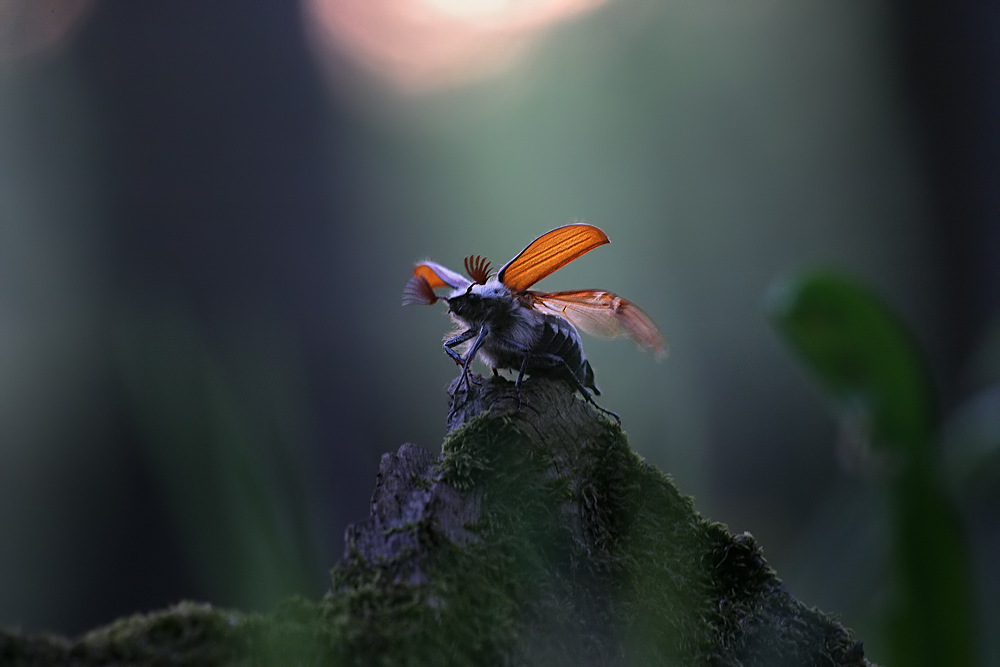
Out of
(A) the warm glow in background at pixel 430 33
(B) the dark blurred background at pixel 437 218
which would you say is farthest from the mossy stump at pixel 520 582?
(A) the warm glow in background at pixel 430 33

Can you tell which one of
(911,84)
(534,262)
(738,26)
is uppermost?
(738,26)

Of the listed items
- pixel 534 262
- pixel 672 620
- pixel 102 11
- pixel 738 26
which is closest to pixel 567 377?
pixel 534 262

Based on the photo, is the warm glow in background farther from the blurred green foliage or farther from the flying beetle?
the blurred green foliage

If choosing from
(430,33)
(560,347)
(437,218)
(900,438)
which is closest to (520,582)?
(560,347)

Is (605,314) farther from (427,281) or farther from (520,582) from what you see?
(520,582)

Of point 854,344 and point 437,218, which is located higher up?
point 437,218

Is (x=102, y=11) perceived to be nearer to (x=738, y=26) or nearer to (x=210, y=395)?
(x=210, y=395)
